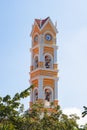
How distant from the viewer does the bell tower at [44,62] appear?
139 ft

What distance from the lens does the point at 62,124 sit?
1083 inches

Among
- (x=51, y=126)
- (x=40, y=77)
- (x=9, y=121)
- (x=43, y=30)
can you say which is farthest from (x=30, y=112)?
(x=43, y=30)

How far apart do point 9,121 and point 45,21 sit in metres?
25.2

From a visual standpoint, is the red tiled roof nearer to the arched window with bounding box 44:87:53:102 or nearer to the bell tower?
the bell tower

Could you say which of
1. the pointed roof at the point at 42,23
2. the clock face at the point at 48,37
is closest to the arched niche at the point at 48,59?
the clock face at the point at 48,37

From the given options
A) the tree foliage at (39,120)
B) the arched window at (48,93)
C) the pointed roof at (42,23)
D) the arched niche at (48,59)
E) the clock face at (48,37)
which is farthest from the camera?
the pointed roof at (42,23)

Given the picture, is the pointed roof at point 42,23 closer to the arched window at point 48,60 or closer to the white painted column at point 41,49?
the white painted column at point 41,49

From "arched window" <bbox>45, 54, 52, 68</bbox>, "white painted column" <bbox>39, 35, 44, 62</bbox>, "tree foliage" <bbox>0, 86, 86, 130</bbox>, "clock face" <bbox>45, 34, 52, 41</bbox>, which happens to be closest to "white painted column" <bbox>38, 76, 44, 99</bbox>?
"white painted column" <bbox>39, 35, 44, 62</bbox>

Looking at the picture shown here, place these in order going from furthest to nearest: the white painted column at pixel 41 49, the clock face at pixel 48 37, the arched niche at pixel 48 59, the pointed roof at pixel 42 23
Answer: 1. the pointed roof at pixel 42 23
2. the clock face at pixel 48 37
3. the arched niche at pixel 48 59
4. the white painted column at pixel 41 49

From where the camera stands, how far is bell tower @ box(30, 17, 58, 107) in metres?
42.2

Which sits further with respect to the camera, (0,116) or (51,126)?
(51,126)

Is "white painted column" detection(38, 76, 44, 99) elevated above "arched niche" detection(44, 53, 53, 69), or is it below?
below

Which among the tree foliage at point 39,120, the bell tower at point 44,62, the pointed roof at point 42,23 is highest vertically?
the pointed roof at point 42,23

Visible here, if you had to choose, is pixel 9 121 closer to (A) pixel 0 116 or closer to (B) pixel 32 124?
(A) pixel 0 116
